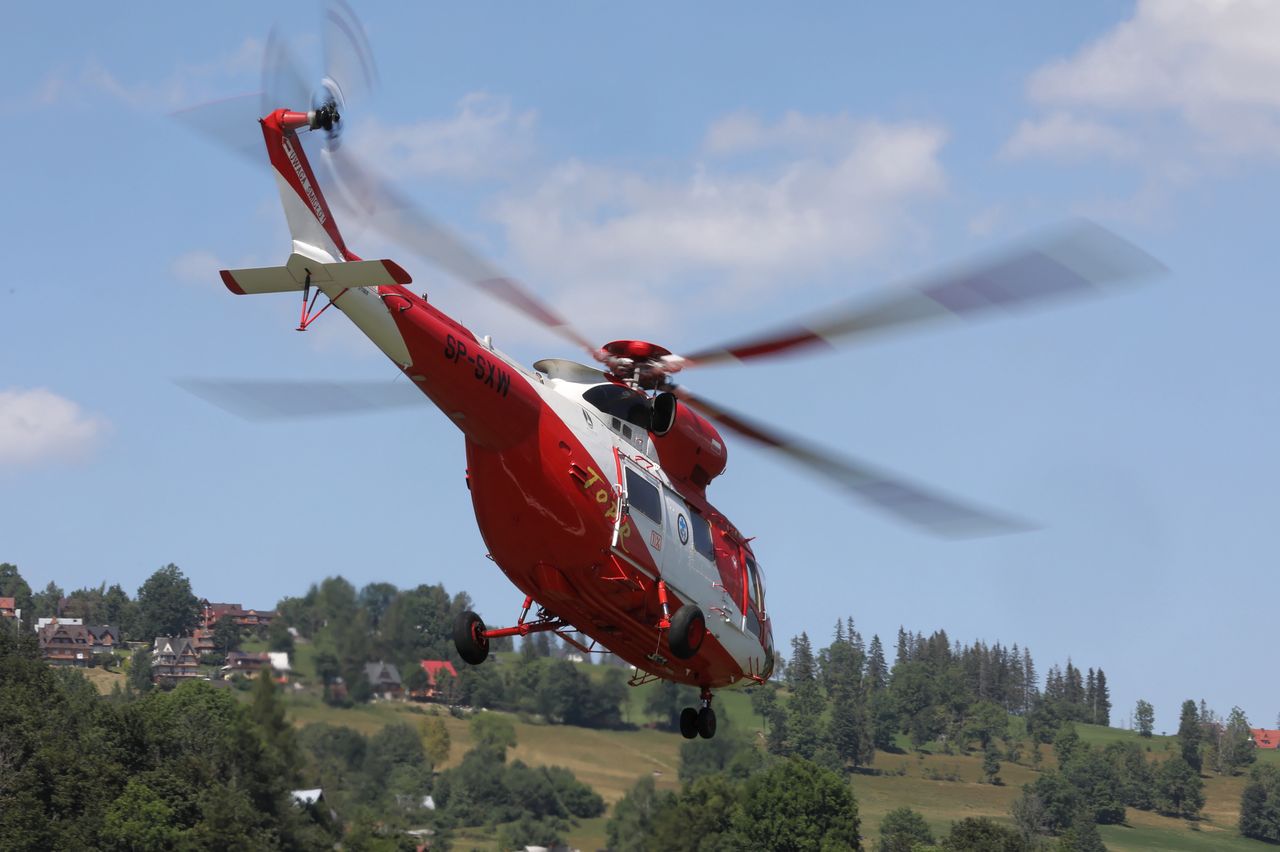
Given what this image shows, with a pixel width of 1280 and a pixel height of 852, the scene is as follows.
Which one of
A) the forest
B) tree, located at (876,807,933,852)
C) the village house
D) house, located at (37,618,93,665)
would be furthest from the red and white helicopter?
house, located at (37,618,93,665)

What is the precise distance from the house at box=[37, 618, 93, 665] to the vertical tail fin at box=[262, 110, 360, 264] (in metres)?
134

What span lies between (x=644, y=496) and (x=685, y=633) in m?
2.03

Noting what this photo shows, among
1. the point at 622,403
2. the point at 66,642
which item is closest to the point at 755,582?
the point at 622,403

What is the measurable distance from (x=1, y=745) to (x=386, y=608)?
19.5m

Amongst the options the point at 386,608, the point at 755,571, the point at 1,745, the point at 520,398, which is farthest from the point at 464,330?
the point at 1,745

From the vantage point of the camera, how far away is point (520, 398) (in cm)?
2184

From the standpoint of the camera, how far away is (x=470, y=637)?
78.6 ft

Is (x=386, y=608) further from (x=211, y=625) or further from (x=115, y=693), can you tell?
(x=211, y=625)

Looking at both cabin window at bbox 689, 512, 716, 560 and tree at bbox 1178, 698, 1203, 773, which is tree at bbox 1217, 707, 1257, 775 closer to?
tree at bbox 1178, 698, 1203, 773

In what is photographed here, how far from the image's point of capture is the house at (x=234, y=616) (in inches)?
4456

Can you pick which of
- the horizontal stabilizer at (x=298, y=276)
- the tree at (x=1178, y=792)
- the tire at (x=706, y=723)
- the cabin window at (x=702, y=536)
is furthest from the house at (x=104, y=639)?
the horizontal stabilizer at (x=298, y=276)

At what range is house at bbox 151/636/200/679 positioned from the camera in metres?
136

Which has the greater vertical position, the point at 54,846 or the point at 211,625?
the point at 211,625

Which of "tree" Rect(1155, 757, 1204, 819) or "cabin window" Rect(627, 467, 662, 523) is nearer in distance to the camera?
"cabin window" Rect(627, 467, 662, 523)
